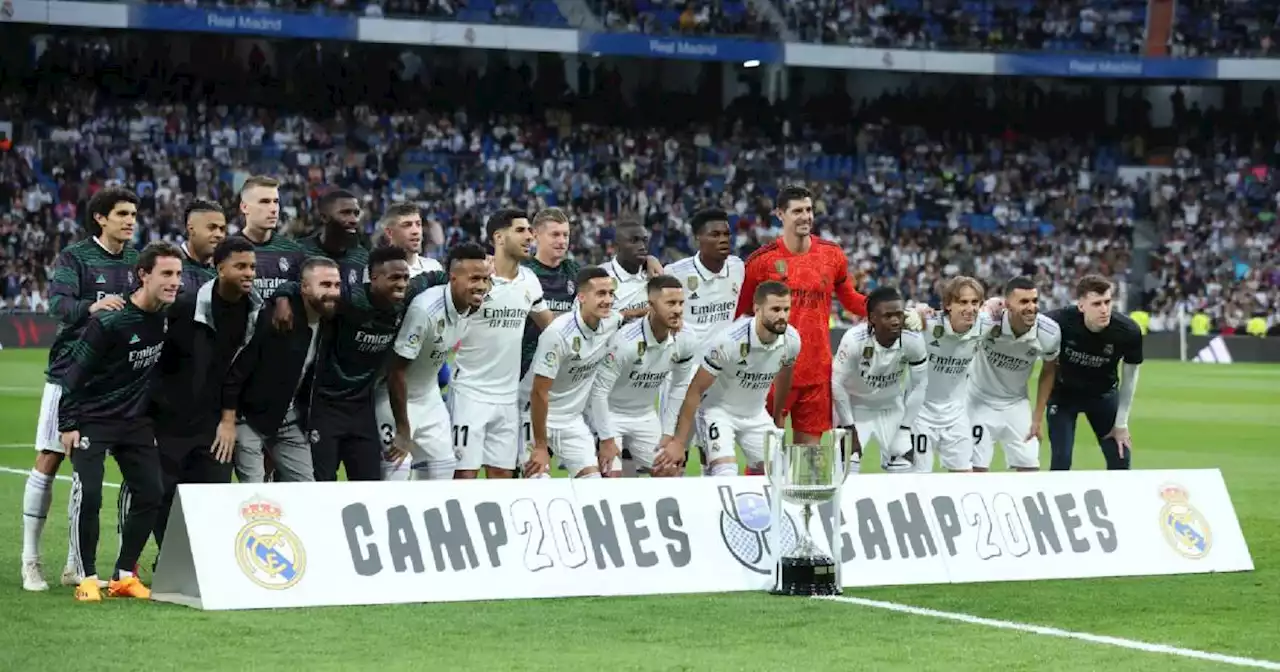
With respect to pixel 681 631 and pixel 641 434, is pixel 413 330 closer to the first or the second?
pixel 641 434

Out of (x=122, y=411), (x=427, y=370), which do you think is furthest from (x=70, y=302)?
(x=427, y=370)

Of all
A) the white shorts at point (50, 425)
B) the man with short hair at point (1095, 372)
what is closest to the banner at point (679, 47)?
the man with short hair at point (1095, 372)

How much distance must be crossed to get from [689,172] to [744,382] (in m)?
A: 34.5

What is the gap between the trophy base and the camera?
933 cm

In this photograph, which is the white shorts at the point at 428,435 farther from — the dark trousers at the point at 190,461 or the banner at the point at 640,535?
the banner at the point at 640,535

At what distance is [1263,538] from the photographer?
1255cm

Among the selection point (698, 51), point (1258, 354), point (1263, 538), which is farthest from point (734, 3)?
point (1263, 538)

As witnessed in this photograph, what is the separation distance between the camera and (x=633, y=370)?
38.6 ft

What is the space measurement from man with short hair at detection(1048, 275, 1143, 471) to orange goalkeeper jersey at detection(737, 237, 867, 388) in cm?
169

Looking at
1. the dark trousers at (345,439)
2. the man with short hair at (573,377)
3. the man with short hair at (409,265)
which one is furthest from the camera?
the man with short hair at (573,377)

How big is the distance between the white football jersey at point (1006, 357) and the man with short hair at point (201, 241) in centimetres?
588

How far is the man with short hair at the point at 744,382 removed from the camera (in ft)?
37.1

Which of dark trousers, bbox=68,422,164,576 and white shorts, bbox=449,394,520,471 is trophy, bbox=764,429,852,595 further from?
dark trousers, bbox=68,422,164,576

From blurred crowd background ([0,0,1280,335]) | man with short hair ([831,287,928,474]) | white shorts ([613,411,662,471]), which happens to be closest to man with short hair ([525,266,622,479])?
white shorts ([613,411,662,471])
